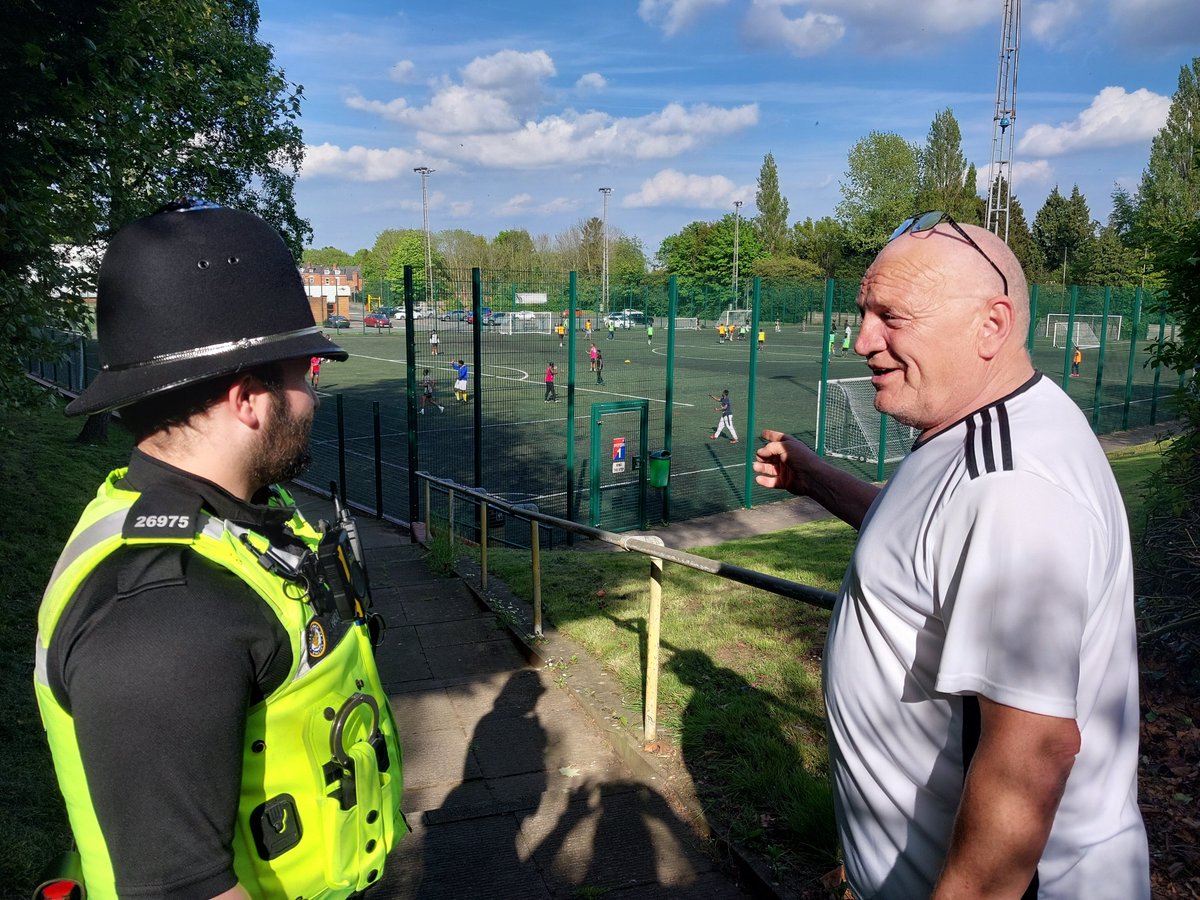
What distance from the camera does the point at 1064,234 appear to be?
63.6 meters

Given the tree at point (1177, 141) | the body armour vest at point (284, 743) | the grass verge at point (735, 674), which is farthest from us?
the tree at point (1177, 141)

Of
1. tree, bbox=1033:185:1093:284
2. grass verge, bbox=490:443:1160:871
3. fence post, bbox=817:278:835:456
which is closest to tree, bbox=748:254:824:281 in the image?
tree, bbox=1033:185:1093:284

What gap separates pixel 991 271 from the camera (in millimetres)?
1592

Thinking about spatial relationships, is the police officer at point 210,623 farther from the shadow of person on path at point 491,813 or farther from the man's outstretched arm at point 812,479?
the shadow of person on path at point 491,813

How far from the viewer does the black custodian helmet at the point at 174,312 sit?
135 cm

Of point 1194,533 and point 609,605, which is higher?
point 1194,533

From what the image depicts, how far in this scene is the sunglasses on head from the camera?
5.24 feet

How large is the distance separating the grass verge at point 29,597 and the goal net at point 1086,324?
21413 millimetres

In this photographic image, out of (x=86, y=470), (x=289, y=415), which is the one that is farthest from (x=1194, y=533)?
(x=86, y=470)

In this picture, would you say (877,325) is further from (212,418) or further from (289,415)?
(212,418)

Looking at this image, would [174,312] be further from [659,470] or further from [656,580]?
[659,470]

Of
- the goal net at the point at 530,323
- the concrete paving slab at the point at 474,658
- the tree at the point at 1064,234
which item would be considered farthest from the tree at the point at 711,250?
the concrete paving slab at the point at 474,658

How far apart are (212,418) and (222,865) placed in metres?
0.68

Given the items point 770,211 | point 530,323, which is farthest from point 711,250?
point 530,323
